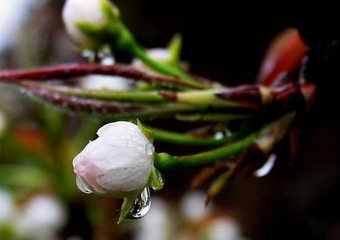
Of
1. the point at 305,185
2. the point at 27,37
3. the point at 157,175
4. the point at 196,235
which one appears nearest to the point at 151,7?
the point at 27,37

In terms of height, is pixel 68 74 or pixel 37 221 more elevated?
pixel 68 74

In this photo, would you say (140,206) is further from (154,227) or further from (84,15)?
(154,227)

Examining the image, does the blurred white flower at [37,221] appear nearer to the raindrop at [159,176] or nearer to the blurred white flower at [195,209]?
the blurred white flower at [195,209]

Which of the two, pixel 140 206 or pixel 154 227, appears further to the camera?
pixel 154 227

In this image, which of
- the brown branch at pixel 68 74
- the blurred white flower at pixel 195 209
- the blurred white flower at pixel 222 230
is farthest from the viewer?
the blurred white flower at pixel 195 209

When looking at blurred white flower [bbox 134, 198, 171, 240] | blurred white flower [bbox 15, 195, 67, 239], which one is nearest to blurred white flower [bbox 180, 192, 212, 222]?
blurred white flower [bbox 134, 198, 171, 240]

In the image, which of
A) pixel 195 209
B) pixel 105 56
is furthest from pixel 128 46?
pixel 195 209

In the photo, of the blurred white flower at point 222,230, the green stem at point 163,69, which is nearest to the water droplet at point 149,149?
the green stem at point 163,69
